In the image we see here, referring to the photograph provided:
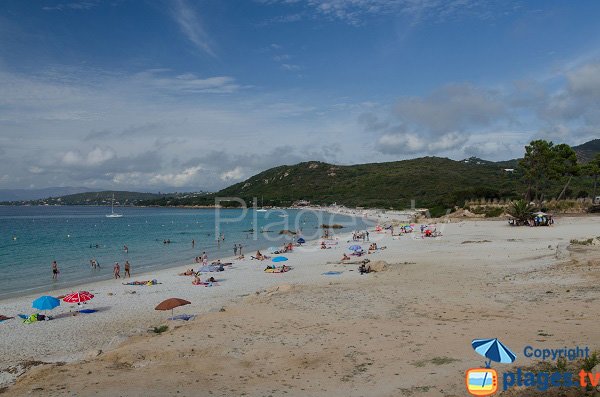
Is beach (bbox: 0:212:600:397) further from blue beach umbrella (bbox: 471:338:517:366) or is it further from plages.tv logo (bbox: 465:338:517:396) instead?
blue beach umbrella (bbox: 471:338:517:366)

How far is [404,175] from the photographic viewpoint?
152m

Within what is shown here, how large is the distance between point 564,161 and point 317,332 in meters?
57.5

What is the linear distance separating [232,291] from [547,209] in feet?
162

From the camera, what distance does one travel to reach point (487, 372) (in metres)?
7.17

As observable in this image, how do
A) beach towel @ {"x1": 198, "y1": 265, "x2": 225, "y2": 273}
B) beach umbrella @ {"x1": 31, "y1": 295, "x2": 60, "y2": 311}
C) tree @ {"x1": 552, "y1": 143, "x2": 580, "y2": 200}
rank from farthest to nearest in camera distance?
tree @ {"x1": 552, "y1": 143, "x2": 580, "y2": 200}
beach towel @ {"x1": 198, "y1": 265, "x2": 225, "y2": 273}
beach umbrella @ {"x1": 31, "y1": 295, "x2": 60, "y2": 311}

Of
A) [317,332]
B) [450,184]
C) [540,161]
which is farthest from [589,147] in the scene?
[317,332]

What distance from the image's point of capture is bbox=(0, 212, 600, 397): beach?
9.12m

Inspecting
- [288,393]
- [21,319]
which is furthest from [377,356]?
[21,319]

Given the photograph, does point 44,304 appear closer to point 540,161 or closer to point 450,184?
point 540,161

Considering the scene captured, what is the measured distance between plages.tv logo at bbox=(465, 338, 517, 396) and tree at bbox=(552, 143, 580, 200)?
2263 inches

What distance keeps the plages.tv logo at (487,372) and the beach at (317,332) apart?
74 centimetres

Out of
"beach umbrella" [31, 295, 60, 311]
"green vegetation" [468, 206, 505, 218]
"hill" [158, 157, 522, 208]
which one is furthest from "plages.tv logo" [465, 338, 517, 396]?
"hill" [158, 157, 522, 208]

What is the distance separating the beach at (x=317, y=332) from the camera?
9125mm

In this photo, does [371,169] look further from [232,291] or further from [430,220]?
[232,291]
